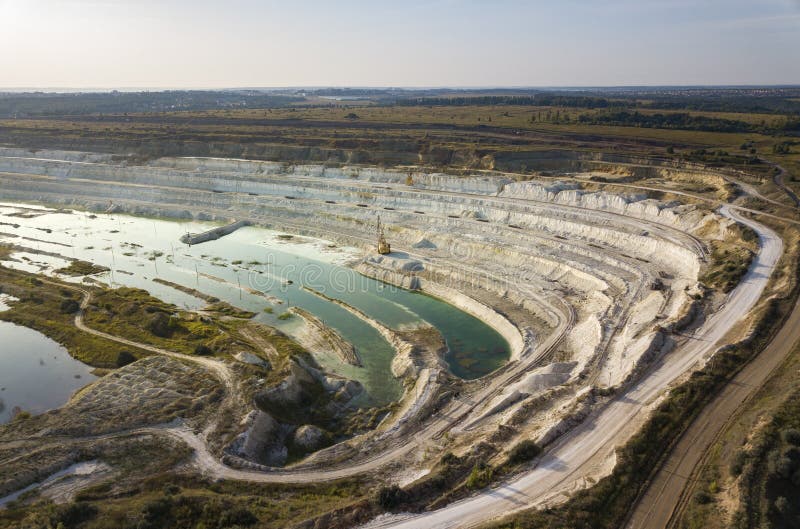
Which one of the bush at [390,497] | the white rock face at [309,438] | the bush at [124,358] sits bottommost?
the white rock face at [309,438]

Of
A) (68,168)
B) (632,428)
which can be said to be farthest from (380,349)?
(68,168)

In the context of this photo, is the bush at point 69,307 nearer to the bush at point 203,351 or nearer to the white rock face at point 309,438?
the bush at point 203,351

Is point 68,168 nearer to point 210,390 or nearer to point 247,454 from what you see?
point 210,390

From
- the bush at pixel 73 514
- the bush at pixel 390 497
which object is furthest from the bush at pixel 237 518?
the bush at pixel 73 514

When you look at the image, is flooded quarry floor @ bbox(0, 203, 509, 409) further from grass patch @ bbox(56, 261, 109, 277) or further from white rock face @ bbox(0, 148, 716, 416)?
white rock face @ bbox(0, 148, 716, 416)

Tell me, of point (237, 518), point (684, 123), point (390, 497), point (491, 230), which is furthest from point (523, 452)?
point (684, 123)
